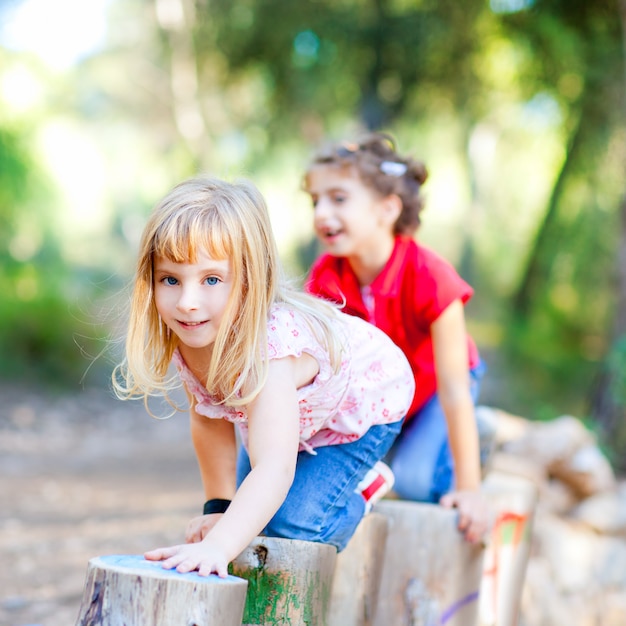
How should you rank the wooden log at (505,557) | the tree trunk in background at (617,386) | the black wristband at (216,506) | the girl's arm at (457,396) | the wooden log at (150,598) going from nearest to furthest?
the wooden log at (150,598) < the black wristband at (216,506) < the girl's arm at (457,396) < the wooden log at (505,557) < the tree trunk in background at (617,386)

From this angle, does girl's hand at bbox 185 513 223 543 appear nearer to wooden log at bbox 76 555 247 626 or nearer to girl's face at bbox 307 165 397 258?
wooden log at bbox 76 555 247 626

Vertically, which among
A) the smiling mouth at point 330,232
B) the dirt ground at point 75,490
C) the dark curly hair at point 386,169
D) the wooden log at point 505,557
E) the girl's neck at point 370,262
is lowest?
the dirt ground at point 75,490

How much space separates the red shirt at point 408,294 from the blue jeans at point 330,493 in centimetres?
55

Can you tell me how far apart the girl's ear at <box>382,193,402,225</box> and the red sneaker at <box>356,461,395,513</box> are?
0.95 m

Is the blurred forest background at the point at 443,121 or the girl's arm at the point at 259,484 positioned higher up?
the blurred forest background at the point at 443,121

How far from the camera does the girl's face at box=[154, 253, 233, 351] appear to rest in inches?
64.0

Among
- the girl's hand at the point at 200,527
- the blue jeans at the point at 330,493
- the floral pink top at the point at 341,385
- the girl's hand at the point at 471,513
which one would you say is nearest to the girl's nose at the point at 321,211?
the floral pink top at the point at 341,385

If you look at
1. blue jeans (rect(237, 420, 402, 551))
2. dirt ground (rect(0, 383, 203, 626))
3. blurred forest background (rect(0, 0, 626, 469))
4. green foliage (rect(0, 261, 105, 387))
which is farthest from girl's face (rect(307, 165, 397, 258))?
green foliage (rect(0, 261, 105, 387))

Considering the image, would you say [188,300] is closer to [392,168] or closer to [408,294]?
[408,294]

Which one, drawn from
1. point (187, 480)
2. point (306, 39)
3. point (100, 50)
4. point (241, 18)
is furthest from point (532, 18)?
point (100, 50)

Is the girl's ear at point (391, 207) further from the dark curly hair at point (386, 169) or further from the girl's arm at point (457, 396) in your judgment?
the girl's arm at point (457, 396)

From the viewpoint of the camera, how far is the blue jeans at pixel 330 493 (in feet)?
5.94

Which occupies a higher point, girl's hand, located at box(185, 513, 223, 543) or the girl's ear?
the girl's ear

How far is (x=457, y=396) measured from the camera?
2.42m
